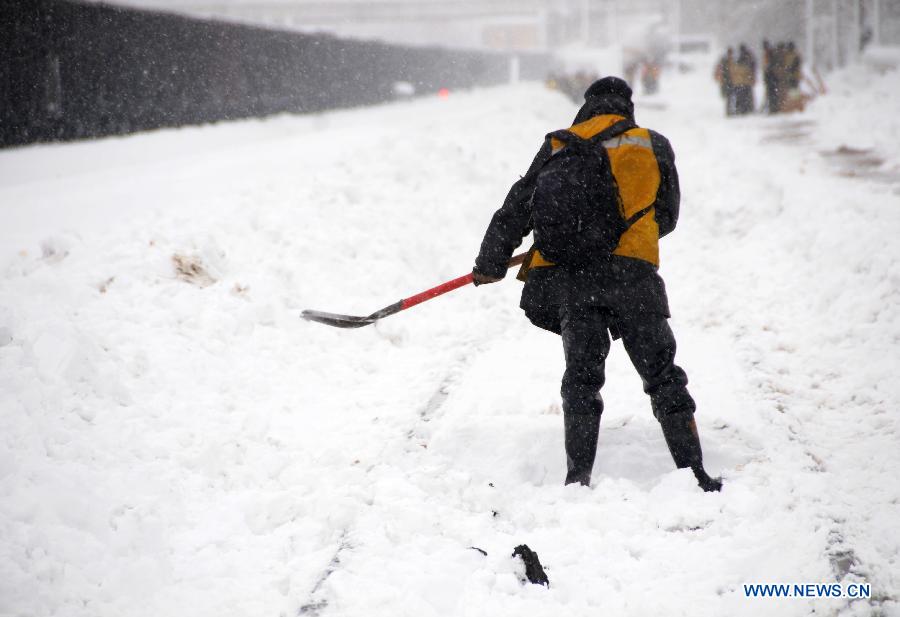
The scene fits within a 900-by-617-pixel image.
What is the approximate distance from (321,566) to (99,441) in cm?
139

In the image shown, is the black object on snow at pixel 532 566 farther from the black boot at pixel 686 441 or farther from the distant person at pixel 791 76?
the distant person at pixel 791 76

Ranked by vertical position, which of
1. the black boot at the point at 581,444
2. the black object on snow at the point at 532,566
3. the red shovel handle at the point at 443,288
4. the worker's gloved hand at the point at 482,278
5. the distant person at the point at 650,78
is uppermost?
the distant person at the point at 650,78

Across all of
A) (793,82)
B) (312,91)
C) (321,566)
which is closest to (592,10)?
(793,82)

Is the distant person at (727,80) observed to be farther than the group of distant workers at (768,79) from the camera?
Yes

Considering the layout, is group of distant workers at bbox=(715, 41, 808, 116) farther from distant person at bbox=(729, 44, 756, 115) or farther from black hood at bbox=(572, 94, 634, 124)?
black hood at bbox=(572, 94, 634, 124)

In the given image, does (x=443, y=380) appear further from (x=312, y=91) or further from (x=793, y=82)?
(x=793, y=82)

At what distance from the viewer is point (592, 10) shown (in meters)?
106

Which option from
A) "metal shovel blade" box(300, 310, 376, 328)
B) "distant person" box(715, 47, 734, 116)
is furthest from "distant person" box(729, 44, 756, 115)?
"metal shovel blade" box(300, 310, 376, 328)

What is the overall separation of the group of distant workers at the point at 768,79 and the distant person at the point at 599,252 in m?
19.7

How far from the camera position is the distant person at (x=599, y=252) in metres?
3.27

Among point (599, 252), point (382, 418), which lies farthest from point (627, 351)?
point (382, 418)

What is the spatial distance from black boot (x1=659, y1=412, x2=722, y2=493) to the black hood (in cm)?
142

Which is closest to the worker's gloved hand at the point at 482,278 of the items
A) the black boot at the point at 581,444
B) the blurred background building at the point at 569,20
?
the black boot at the point at 581,444

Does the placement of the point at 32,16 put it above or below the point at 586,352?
above
